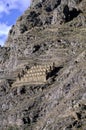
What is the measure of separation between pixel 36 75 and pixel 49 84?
776 centimetres

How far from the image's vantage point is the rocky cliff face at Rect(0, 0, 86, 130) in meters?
151

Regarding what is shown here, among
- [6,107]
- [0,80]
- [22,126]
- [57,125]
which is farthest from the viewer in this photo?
[0,80]

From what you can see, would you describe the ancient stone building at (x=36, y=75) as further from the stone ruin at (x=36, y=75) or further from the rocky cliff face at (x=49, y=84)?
the rocky cliff face at (x=49, y=84)

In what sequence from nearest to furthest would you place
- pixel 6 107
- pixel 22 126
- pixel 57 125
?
pixel 57 125 < pixel 22 126 < pixel 6 107

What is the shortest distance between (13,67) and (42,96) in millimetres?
26632

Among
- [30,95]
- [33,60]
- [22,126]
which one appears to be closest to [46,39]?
[33,60]

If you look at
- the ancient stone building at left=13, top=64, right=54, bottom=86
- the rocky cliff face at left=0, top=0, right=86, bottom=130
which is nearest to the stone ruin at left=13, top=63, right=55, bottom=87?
the ancient stone building at left=13, top=64, right=54, bottom=86

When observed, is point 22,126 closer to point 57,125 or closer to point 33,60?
point 57,125

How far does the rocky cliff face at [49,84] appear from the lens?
5940 inches

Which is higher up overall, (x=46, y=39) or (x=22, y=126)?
(x=46, y=39)

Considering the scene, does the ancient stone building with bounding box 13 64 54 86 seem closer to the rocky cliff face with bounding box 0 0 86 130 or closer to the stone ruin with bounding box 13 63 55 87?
the stone ruin with bounding box 13 63 55 87

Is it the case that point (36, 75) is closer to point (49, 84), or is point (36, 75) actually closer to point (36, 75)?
point (36, 75)

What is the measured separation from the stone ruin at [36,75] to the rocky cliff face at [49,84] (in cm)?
160

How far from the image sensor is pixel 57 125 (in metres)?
146
